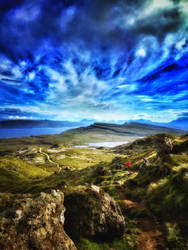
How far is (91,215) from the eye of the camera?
1692 centimetres

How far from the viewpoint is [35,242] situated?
1158 centimetres

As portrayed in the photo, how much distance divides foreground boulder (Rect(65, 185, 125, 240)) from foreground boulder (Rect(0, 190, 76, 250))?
2303 millimetres

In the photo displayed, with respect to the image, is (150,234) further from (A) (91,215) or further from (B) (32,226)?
(B) (32,226)

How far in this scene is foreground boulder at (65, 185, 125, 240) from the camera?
629 inches

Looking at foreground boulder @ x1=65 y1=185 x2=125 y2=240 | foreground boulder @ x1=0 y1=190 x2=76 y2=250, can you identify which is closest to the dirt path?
foreground boulder @ x1=65 y1=185 x2=125 y2=240

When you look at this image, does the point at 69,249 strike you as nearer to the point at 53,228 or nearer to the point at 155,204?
the point at 53,228

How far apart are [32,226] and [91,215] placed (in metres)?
7.53

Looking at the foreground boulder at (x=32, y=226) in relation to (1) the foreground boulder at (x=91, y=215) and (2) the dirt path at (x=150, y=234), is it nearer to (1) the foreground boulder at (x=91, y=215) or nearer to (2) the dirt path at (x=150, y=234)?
(1) the foreground boulder at (x=91, y=215)

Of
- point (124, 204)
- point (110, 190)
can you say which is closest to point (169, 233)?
point (124, 204)

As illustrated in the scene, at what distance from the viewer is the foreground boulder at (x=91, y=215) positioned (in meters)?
16.0

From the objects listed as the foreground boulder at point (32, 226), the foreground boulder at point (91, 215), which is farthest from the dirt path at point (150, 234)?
the foreground boulder at point (32, 226)

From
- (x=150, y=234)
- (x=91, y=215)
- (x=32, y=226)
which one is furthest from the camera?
(x=150, y=234)

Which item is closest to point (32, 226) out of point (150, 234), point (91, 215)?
point (91, 215)

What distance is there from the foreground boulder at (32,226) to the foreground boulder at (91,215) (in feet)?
7.55
